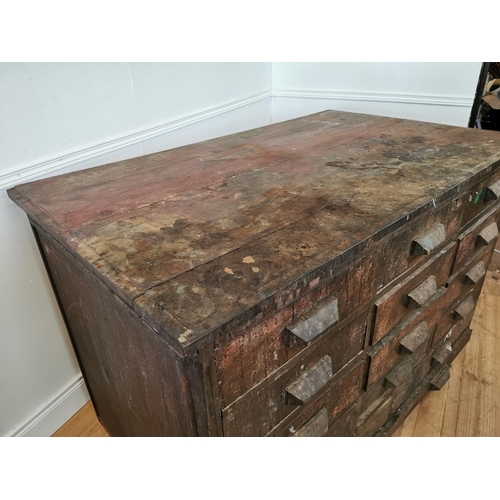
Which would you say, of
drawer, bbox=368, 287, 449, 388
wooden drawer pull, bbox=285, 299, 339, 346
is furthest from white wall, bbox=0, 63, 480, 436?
drawer, bbox=368, 287, 449, 388

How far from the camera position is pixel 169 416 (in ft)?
2.47

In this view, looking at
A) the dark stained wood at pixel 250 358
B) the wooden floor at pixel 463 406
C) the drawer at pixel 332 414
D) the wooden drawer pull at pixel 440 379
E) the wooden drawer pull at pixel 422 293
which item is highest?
the dark stained wood at pixel 250 358

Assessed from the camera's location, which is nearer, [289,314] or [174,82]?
[289,314]

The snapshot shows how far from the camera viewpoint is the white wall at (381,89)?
1641mm

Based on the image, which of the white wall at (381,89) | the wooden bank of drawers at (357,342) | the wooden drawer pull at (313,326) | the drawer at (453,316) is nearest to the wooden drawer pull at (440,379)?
the wooden bank of drawers at (357,342)

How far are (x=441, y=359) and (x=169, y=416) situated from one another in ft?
3.29

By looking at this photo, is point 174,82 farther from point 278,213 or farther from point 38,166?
point 278,213

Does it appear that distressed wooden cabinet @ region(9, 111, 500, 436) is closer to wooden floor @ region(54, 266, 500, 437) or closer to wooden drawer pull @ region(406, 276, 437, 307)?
wooden drawer pull @ region(406, 276, 437, 307)

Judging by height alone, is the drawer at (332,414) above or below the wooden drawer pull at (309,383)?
below

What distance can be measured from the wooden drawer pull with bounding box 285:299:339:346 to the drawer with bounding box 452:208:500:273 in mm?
596

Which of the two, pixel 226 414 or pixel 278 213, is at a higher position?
pixel 278 213

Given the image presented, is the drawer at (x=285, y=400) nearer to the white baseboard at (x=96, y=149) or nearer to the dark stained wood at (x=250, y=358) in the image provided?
the dark stained wood at (x=250, y=358)
